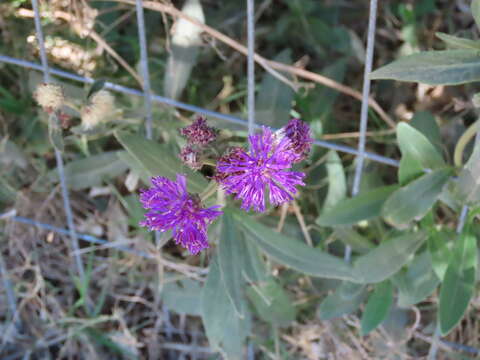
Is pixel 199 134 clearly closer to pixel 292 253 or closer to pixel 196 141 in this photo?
pixel 196 141

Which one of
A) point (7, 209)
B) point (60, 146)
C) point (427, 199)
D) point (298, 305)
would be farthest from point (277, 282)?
point (7, 209)

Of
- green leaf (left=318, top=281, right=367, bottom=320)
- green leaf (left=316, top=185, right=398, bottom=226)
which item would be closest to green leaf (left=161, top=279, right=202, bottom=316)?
green leaf (left=318, top=281, right=367, bottom=320)

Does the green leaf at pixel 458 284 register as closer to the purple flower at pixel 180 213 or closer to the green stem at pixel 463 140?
the green stem at pixel 463 140

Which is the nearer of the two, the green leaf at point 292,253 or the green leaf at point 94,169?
the green leaf at point 292,253

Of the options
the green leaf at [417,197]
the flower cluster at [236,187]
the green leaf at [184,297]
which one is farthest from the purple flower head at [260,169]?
the green leaf at [184,297]

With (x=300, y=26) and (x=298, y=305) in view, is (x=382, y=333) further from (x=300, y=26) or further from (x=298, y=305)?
(x=300, y=26)

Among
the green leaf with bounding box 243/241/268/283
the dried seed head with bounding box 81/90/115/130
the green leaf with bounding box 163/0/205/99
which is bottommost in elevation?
the green leaf with bounding box 243/241/268/283

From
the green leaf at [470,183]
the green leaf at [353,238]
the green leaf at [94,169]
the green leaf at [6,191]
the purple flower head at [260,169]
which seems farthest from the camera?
the green leaf at [6,191]

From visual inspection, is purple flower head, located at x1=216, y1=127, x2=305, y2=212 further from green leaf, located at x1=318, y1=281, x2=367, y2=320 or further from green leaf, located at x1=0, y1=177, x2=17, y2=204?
green leaf, located at x1=0, y1=177, x2=17, y2=204
